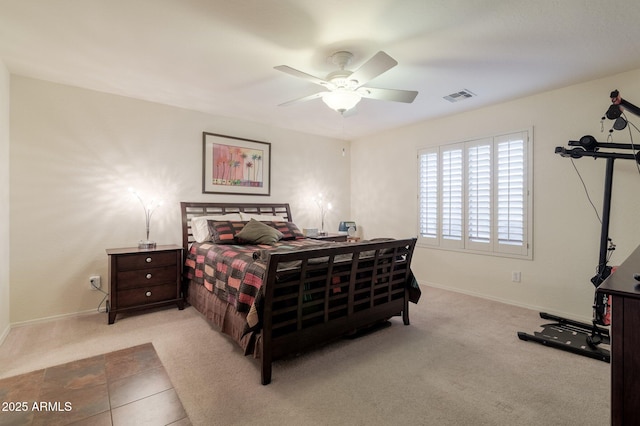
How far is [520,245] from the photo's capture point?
376 centimetres

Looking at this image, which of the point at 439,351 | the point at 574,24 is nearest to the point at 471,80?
the point at 574,24

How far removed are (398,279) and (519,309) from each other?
70.9 inches

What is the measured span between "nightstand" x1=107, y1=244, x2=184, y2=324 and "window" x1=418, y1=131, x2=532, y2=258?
3.67 meters

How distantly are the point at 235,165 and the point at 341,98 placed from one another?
2.42 m

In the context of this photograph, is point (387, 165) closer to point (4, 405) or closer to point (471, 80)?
point (471, 80)

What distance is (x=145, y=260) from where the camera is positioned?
11.1 ft

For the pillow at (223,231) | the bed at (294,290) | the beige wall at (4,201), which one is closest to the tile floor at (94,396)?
the bed at (294,290)

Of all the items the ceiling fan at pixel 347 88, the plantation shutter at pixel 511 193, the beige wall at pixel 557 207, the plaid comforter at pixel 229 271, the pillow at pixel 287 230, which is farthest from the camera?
the pillow at pixel 287 230

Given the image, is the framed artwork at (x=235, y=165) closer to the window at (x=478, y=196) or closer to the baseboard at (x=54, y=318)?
the baseboard at (x=54, y=318)

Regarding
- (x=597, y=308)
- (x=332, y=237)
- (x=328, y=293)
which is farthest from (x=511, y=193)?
(x=328, y=293)

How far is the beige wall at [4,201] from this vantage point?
2.80 meters

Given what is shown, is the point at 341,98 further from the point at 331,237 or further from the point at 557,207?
the point at 557,207

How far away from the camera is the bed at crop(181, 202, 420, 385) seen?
2.15 metres

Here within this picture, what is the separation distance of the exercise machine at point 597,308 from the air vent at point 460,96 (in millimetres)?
1179
